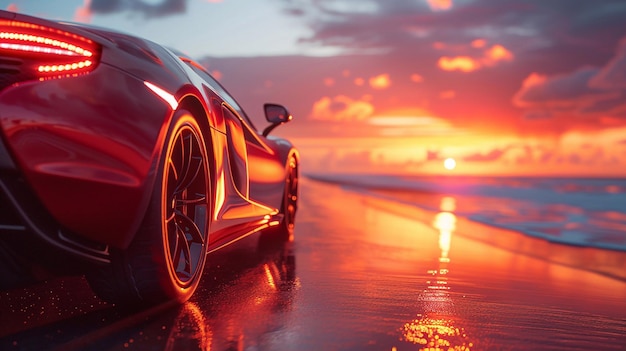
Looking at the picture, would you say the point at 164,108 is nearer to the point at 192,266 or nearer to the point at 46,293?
the point at 192,266

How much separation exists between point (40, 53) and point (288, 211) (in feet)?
15.4

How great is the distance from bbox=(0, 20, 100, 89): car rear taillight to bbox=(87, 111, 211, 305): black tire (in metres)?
0.55

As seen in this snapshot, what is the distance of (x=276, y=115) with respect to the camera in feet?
22.5

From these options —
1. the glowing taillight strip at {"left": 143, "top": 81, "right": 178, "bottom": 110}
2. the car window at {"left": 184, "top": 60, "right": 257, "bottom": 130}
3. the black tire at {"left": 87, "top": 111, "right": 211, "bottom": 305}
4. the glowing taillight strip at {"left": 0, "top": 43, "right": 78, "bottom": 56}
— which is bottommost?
the black tire at {"left": 87, "top": 111, "right": 211, "bottom": 305}

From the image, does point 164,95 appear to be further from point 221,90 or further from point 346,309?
point 221,90

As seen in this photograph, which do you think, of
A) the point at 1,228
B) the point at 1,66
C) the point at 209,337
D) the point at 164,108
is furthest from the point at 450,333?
the point at 1,66

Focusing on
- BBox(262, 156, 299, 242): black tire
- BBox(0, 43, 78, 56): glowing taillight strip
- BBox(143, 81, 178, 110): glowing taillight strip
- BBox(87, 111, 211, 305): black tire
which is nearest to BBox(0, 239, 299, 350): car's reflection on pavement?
BBox(87, 111, 211, 305): black tire

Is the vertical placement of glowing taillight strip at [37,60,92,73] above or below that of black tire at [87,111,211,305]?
above

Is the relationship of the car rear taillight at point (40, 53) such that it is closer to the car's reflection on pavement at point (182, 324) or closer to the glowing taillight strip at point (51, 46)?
the glowing taillight strip at point (51, 46)

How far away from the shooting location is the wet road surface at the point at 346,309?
3.19 m

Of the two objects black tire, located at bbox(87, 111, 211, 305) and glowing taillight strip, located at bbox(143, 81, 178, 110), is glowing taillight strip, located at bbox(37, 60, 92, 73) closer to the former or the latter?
glowing taillight strip, located at bbox(143, 81, 178, 110)

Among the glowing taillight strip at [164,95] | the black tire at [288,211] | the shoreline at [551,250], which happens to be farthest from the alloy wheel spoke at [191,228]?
the shoreline at [551,250]

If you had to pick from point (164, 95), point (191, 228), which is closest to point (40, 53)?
point (164, 95)

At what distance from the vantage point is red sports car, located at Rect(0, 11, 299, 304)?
2.81 metres
